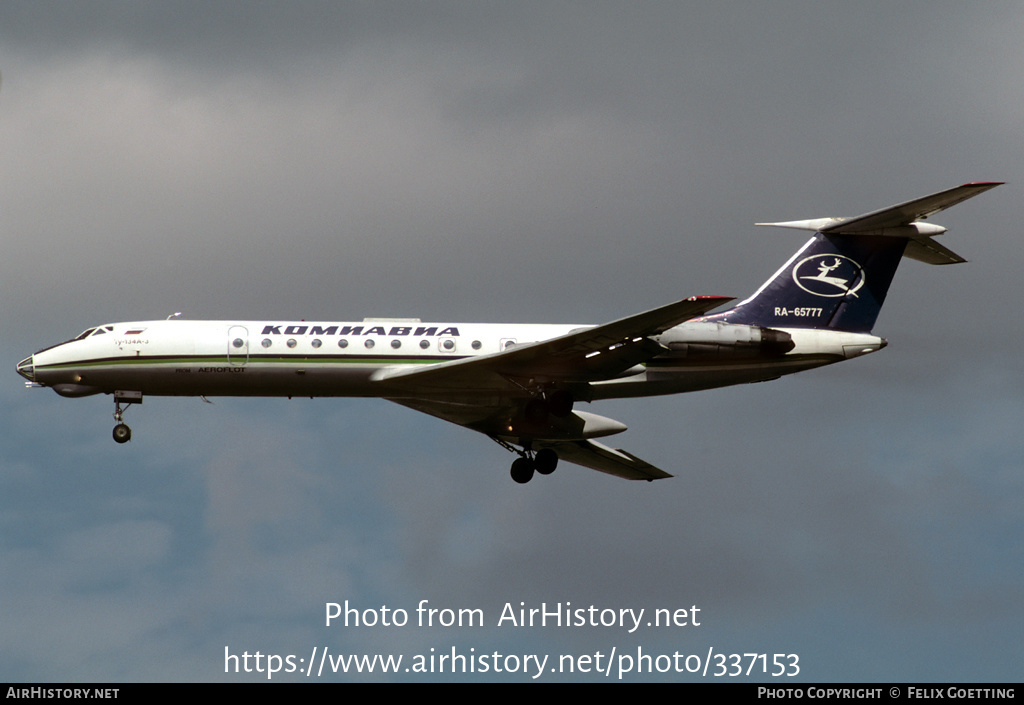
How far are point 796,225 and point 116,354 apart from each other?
54.9 ft

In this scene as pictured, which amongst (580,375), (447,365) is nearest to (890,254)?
(580,375)

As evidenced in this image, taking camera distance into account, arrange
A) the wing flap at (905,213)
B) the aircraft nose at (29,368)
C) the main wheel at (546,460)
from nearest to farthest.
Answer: the wing flap at (905,213) < the aircraft nose at (29,368) < the main wheel at (546,460)

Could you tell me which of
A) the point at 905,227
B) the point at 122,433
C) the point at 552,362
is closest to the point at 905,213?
the point at 905,227

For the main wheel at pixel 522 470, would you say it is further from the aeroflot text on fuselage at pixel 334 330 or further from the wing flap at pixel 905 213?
the wing flap at pixel 905 213

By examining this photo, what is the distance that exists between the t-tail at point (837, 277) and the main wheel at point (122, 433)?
1429cm

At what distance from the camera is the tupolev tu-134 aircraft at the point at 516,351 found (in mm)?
34906

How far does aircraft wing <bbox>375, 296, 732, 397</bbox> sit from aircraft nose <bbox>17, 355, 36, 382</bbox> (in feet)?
26.6

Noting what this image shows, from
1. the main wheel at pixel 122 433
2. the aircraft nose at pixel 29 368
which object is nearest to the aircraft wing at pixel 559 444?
the main wheel at pixel 122 433

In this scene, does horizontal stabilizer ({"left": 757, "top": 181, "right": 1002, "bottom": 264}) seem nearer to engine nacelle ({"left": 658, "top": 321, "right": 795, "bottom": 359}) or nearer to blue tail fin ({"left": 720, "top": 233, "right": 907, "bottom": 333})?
blue tail fin ({"left": 720, "top": 233, "right": 907, "bottom": 333})

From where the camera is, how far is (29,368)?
35562 mm

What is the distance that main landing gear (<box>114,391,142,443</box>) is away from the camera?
35469 mm

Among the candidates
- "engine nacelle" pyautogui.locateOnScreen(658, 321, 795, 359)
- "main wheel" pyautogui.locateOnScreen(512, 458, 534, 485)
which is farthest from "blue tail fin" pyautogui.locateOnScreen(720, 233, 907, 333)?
"main wheel" pyautogui.locateOnScreen(512, 458, 534, 485)

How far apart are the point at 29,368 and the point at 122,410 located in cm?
236

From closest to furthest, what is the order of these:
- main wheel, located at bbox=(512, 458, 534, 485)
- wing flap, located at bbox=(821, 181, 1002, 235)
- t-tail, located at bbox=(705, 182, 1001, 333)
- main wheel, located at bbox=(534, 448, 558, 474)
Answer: wing flap, located at bbox=(821, 181, 1002, 235)
t-tail, located at bbox=(705, 182, 1001, 333)
main wheel, located at bbox=(534, 448, 558, 474)
main wheel, located at bbox=(512, 458, 534, 485)
